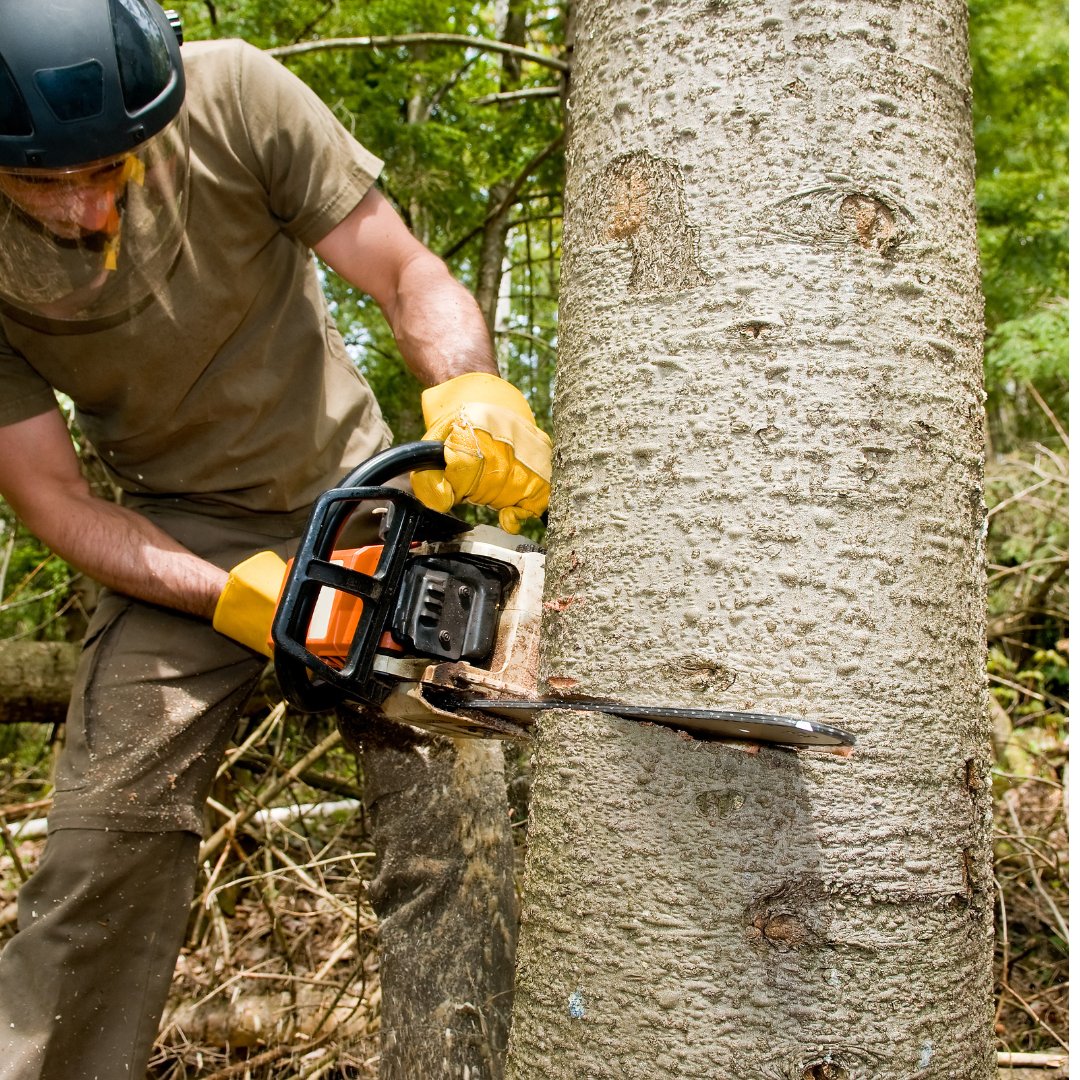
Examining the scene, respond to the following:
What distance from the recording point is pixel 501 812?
2186 millimetres

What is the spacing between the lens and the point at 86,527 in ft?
7.63

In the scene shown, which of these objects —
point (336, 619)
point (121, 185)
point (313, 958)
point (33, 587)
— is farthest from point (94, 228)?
point (33, 587)

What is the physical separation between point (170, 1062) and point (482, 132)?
153 inches

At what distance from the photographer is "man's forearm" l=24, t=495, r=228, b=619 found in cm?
220

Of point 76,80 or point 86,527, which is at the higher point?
point 76,80

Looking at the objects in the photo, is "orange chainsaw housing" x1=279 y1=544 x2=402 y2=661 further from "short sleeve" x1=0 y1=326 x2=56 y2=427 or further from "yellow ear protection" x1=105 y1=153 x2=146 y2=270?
"short sleeve" x1=0 y1=326 x2=56 y2=427

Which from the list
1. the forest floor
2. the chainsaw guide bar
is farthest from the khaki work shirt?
the chainsaw guide bar

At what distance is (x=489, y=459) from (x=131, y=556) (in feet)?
A: 3.66

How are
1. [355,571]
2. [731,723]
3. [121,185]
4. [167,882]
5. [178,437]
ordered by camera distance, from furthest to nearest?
1. [178,437]
2. [167,882]
3. [121,185]
4. [355,571]
5. [731,723]

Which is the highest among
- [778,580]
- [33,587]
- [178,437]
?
[33,587]

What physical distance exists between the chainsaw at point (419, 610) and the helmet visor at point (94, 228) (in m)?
0.88

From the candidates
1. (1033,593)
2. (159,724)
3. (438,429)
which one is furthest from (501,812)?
(1033,593)

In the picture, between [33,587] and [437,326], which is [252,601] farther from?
[33,587]

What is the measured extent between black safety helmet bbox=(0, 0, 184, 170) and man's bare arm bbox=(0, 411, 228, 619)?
77 centimetres
